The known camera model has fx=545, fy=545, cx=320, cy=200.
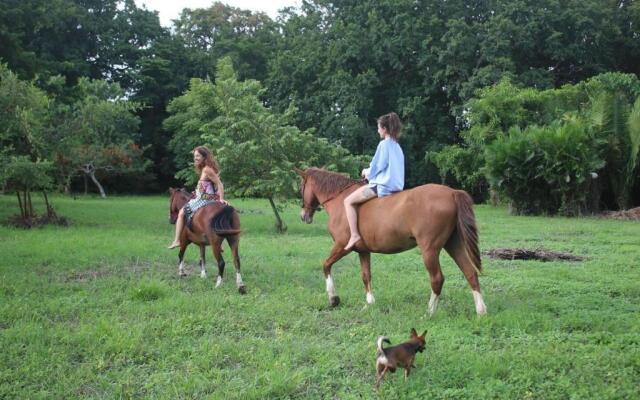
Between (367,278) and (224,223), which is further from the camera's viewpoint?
(224,223)

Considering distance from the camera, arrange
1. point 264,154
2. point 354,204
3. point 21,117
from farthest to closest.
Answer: point 264,154 < point 21,117 < point 354,204

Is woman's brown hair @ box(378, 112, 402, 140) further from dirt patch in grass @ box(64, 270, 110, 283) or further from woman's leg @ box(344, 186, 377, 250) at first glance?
dirt patch in grass @ box(64, 270, 110, 283)

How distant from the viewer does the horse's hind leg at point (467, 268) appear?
5.98m

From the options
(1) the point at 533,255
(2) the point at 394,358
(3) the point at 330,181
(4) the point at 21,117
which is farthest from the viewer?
(4) the point at 21,117

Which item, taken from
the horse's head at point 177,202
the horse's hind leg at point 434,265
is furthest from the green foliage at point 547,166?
the horse's hind leg at point 434,265

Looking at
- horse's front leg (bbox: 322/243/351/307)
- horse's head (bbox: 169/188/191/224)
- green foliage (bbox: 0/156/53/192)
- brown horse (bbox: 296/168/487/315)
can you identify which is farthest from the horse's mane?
green foliage (bbox: 0/156/53/192)

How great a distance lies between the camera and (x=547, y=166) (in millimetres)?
18812

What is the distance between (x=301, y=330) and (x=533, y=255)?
629cm

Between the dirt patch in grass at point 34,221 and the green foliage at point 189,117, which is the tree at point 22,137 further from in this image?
the green foliage at point 189,117

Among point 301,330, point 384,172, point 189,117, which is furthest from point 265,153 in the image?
point 189,117

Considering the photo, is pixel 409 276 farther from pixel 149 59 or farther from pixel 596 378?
pixel 149 59

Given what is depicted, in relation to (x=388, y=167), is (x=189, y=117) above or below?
above

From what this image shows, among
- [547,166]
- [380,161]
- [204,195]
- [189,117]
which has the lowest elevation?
[204,195]

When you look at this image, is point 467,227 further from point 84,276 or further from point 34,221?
point 34,221
